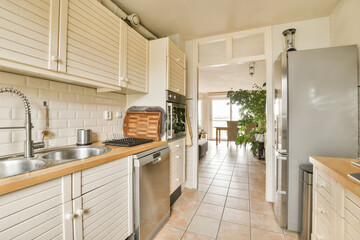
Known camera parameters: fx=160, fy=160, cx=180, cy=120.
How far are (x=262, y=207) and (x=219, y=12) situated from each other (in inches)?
102

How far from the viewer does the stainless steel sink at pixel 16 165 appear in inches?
39.6

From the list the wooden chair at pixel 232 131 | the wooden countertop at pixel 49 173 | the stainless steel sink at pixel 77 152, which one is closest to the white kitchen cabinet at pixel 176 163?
the stainless steel sink at pixel 77 152

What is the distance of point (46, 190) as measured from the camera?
2.69ft

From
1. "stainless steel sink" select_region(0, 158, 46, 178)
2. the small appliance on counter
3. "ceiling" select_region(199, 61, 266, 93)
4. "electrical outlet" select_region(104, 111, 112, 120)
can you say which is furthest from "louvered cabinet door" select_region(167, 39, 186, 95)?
"ceiling" select_region(199, 61, 266, 93)

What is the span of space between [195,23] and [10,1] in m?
1.91

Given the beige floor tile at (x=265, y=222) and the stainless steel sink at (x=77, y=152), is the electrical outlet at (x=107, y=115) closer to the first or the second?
the stainless steel sink at (x=77, y=152)

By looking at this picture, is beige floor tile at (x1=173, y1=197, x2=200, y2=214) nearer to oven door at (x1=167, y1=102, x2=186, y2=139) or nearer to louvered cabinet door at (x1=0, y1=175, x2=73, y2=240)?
oven door at (x1=167, y1=102, x2=186, y2=139)

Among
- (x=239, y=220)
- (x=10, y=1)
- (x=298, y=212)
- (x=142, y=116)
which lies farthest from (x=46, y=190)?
(x=298, y=212)

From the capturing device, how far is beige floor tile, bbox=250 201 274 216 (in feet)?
6.62

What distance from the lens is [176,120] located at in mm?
2225

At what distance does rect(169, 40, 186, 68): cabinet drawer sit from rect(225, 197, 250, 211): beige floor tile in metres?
2.09

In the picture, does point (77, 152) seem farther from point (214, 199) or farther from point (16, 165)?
point (214, 199)

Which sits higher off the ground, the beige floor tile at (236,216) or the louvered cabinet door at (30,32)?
the louvered cabinet door at (30,32)

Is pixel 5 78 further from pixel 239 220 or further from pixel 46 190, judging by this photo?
pixel 239 220
